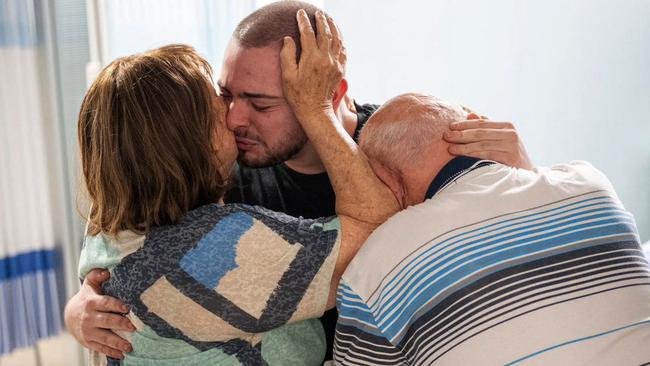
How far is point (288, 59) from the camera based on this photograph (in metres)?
1.40

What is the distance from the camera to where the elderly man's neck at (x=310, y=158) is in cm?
170

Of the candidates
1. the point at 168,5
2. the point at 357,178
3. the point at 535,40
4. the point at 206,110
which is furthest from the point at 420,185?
the point at 535,40

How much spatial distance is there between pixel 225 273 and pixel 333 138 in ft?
1.12

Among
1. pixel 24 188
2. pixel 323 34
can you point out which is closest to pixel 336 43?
pixel 323 34

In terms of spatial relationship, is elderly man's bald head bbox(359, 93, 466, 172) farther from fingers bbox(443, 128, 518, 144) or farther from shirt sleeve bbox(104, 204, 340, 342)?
shirt sleeve bbox(104, 204, 340, 342)

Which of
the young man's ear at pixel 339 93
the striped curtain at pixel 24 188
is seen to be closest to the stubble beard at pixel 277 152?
the young man's ear at pixel 339 93

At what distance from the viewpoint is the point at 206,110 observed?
1187 mm

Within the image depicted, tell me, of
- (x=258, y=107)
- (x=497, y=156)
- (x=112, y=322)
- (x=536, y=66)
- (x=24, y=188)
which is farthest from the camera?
(x=536, y=66)

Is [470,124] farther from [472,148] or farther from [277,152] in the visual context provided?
[277,152]

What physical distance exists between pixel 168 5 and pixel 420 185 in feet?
7.44

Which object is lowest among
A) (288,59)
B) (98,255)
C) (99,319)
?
(99,319)

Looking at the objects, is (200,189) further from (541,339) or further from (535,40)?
(535,40)

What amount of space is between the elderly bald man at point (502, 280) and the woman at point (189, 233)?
91 mm

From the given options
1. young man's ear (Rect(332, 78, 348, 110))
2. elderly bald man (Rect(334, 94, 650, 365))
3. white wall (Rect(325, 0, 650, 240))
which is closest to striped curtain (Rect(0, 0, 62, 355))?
white wall (Rect(325, 0, 650, 240))
